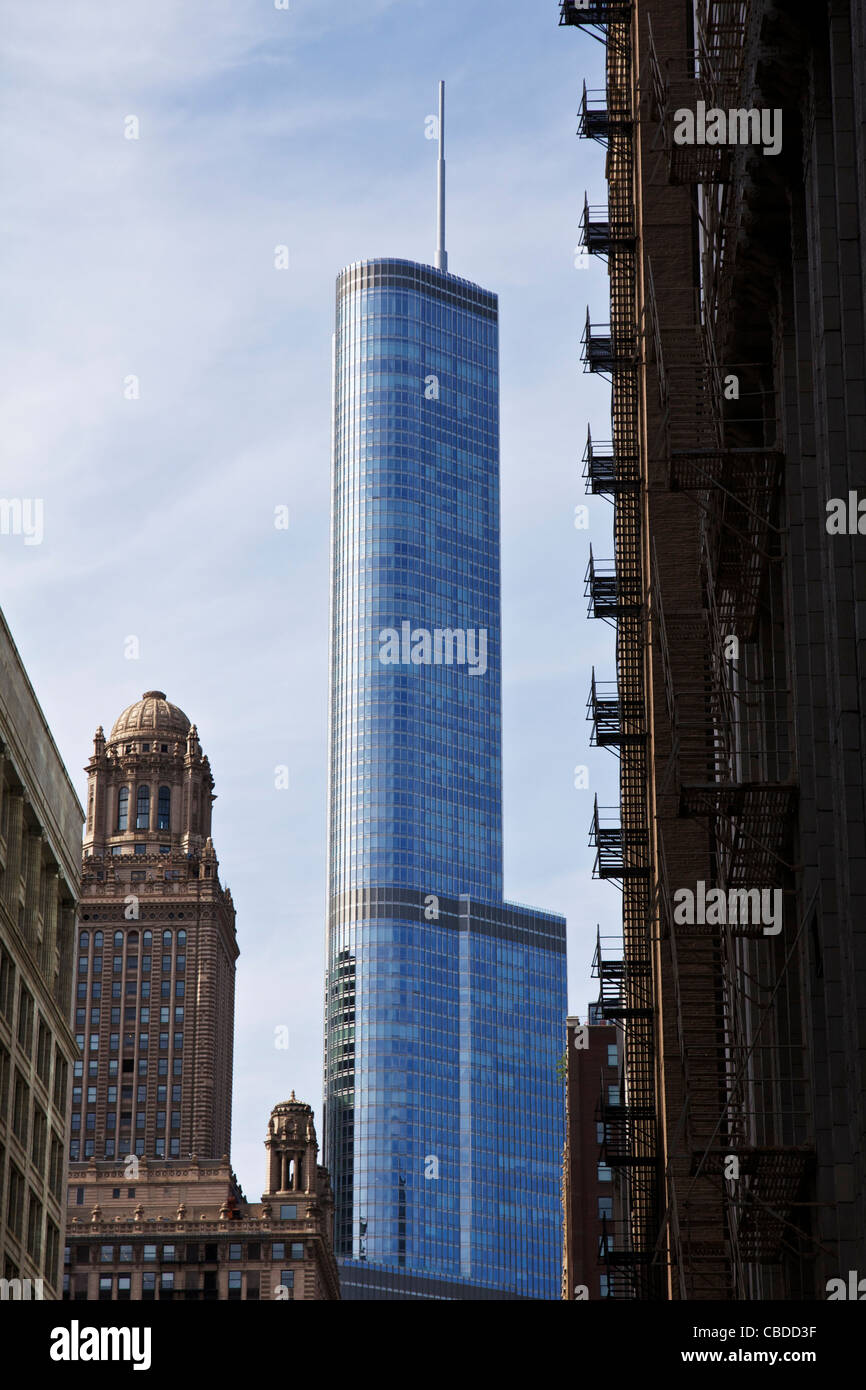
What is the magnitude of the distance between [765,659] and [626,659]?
Answer: 32163 mm

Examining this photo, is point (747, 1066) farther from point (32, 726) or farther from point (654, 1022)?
point (32, 726)

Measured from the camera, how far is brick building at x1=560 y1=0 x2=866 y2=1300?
2878 cm

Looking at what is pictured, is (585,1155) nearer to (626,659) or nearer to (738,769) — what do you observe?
(626,659)

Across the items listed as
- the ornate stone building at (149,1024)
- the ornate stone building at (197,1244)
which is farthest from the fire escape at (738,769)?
the ornate stone building at (149,1024)


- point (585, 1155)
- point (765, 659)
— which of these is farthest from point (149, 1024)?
point (765, 659)

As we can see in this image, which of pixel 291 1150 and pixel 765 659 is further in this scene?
pixel 291 1150

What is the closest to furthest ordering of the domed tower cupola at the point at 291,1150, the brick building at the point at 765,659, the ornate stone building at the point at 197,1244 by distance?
1. the brick building at the point at 765,659
2. the ornate stone building at the point at 197,1244
3. the domed tower cupola at the point at 291,1150

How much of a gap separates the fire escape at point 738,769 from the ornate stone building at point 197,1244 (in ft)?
420

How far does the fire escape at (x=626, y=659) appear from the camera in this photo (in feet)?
206

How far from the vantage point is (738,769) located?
3959 centimetres

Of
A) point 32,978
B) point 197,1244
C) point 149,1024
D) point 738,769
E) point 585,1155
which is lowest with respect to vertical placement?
point 738,769

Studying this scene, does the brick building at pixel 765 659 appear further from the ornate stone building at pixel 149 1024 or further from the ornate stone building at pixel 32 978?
the ornate stone building at pixel 149 1024
